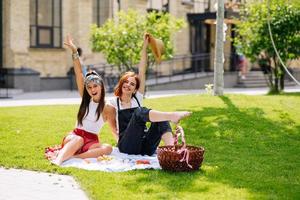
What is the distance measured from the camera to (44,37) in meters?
24.8

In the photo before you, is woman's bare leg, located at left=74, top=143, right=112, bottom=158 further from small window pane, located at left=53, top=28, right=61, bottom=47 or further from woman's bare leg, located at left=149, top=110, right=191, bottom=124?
small window pane, located at left=53, top=28, right=61, bottom=47

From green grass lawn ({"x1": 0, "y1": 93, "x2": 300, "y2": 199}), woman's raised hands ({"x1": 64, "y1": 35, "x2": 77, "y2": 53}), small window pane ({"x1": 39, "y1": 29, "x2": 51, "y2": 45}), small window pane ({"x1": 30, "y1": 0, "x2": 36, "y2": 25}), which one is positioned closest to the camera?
green grass lawn ({"x1": 0, "y1": 93, "x2": 300, "y2": 199})

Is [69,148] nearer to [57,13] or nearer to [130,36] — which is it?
[130,36]

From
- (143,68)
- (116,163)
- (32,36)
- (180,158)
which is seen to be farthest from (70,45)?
(32,36)

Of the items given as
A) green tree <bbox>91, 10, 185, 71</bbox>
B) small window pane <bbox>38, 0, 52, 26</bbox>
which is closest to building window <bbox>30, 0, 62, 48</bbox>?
small window pane <bbox>38, 0, 52, 26</bbox>

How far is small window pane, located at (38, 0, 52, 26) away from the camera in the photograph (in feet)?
80.6

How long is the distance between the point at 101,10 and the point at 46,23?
122 inches

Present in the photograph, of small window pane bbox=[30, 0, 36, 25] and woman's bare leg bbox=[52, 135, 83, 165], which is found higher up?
small window pane bbox=[30, 0, 36, 25]

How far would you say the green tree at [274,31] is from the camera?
18.3 meters

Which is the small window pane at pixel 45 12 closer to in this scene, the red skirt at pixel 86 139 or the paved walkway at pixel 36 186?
the red skirt at pixel 86 139

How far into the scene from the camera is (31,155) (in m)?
8.43

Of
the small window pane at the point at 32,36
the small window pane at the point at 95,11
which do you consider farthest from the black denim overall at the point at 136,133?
the small window pane at the point at 95,11

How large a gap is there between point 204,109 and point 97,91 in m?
4.78

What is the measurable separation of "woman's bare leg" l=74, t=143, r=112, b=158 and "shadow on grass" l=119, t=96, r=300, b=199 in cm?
100
